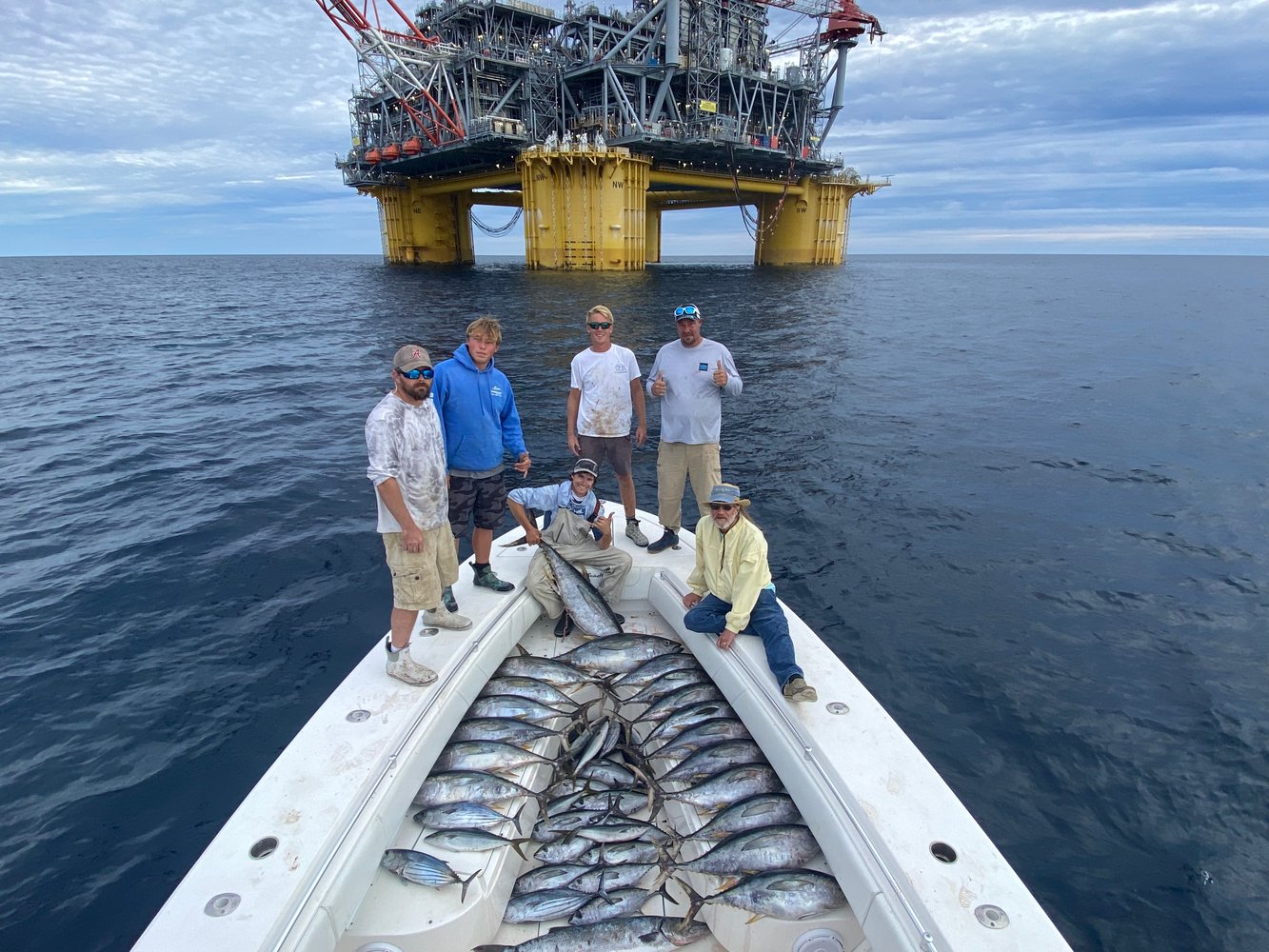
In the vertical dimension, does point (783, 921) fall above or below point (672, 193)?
below

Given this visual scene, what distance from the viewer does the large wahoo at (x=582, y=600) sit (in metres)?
5.80

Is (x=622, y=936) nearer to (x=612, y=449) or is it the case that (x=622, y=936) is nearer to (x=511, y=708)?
(x=511, y=708)

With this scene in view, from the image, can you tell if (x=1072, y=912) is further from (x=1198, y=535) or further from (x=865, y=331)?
(x=865, y=331)

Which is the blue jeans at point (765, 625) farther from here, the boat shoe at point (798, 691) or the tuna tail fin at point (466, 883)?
the tuna tail fin at point (466, 883)

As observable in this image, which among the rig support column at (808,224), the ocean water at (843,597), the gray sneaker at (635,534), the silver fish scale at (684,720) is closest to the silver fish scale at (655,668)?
the silver fish scale at (684,720)

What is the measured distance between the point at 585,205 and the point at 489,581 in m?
49.3

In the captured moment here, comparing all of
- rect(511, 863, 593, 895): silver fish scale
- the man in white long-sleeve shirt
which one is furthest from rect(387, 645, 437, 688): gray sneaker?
rect(511, 863, 593, 895): silver fish scale

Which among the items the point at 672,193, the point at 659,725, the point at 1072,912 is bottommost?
the point at 1072,912

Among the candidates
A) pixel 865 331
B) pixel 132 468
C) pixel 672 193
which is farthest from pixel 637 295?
pixel 672 193

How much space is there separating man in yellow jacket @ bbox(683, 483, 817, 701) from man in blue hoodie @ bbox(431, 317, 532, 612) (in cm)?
170

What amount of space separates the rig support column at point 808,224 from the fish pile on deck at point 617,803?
68.0 meters

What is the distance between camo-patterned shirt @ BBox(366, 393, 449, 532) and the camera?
4.00 m

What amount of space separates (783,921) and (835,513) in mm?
8051

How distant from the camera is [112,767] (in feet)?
18.2
